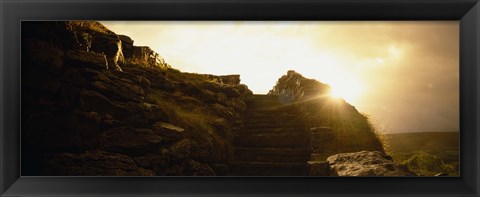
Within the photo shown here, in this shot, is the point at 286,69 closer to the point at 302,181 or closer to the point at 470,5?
the point at 302,181

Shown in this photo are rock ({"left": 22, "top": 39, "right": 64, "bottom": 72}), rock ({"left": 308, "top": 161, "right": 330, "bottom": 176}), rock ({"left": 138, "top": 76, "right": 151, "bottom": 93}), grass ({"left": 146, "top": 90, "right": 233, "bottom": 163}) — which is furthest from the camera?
rock ({"left": 138, "top": 76, "right": 151, "bottom": 93})

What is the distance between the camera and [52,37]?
3023mm

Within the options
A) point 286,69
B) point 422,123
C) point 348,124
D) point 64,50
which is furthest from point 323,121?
point 64,50

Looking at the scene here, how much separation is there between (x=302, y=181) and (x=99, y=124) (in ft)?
5.09

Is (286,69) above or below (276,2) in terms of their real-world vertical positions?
below

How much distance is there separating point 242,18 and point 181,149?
1.10m

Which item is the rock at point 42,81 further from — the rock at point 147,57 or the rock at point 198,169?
the rock at point 198,169

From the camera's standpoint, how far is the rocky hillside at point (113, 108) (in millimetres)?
2973

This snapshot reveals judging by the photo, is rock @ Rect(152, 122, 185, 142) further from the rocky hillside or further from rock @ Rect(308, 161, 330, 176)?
rock @ Rect(308, 161, 330, 176)

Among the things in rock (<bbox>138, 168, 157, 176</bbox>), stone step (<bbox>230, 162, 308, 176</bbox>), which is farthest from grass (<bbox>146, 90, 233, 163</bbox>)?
rock (<bbox>138, 168, 157, 176</bbox>)

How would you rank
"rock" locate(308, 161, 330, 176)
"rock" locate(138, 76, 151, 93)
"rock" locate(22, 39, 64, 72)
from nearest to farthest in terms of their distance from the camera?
"rock" locate(22, 39, 64, 72)
"rock" locate(308, 161, 330, 176)
"rock" locate(138, 76, 151, 93)

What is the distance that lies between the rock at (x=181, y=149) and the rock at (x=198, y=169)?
0.25 feet

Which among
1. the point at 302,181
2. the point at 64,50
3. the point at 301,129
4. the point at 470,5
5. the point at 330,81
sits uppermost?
the point at 470,5

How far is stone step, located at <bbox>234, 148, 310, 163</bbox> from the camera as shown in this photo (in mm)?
3256
